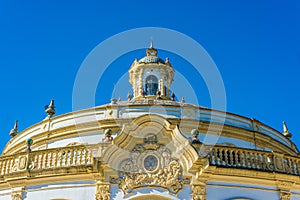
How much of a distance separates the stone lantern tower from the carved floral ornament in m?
15.2

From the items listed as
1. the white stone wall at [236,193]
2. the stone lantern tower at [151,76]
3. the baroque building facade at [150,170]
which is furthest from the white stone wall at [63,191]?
the stone lantern tower at [151,76]

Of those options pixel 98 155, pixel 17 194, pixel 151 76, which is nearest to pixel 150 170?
pixel 98 155

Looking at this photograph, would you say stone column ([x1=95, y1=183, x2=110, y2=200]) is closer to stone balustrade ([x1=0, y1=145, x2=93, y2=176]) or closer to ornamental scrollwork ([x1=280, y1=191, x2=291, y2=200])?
stone balustrade ([x1=0, y1=145, x2=93, y2=176])

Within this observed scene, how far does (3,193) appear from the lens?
1755cm

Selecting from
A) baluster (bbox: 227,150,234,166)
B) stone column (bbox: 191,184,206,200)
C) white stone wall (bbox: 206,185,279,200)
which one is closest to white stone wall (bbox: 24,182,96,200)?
stone column (bbox: 191,184,206,200)

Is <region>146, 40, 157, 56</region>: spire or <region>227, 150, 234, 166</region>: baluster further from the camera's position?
<region>146, 40, 157, 56</region>: spire

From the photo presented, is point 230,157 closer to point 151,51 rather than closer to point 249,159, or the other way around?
point 249,159

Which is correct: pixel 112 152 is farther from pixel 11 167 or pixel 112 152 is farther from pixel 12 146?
pixel 12 146

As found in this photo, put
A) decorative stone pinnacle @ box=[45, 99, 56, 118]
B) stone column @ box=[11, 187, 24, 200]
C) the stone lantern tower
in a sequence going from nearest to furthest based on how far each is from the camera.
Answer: stone column @ box=[11, 187, 24, 200] < decorative stone pinnacle @ box=[45, 99, 56, 118] < the stone lantern tower

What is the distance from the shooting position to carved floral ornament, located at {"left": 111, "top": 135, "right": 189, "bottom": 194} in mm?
15805

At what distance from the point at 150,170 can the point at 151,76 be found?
55.9ft

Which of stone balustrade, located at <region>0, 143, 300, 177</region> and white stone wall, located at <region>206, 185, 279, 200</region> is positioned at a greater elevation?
stone balustrade, located at <region>0, 143, 300, 177</region>

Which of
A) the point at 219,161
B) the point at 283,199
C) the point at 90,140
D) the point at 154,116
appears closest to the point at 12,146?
the point at 90,140

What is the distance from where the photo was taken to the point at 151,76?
32.6 m
